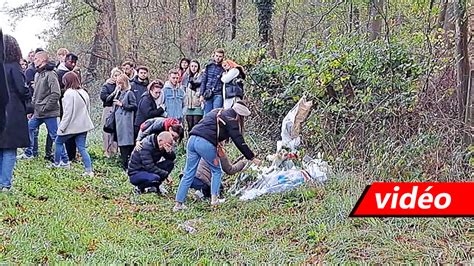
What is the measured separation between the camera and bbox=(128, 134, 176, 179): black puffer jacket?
328 inches

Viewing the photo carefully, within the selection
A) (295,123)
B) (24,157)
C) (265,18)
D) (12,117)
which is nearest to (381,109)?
(295,123)

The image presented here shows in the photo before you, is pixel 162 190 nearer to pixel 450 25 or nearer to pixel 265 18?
pixel 450 25

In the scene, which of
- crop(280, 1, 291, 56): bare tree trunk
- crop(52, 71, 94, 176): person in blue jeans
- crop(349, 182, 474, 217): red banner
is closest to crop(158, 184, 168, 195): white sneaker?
crop(52, 71, 94, 176): person in blue jeans

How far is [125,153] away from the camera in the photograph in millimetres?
10453

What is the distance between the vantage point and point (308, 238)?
234 inches

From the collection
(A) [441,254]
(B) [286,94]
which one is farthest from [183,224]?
(B) [286,94]

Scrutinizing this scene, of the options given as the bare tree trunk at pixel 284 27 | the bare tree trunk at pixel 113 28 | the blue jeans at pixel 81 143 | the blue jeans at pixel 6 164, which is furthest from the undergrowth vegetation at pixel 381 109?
the bare tree trunk at pixel 113 28

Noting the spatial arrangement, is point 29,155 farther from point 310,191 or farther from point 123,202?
point 310,191

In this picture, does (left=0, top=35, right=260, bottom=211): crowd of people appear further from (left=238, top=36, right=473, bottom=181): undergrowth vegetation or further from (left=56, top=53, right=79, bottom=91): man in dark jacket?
(left=238, top=36, right=473, bottom=181): undergrowth vegetation

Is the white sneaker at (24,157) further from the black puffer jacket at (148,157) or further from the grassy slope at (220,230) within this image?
the black puffer jacket at (148,157)

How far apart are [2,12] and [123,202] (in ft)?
56.1

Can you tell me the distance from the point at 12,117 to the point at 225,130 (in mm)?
2662

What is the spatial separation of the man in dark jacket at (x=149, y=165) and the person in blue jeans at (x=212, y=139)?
0.70 meters

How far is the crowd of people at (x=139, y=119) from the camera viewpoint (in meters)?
7.25
